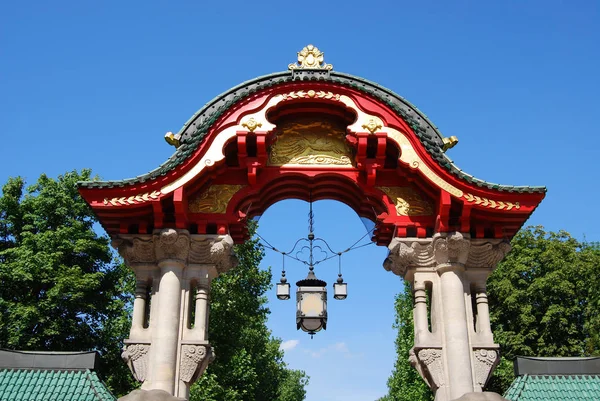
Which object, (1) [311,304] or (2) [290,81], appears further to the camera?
(2) [290,81]

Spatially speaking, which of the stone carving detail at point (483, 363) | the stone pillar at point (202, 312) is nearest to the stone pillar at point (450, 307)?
the stone carving detail at point (483, 363)

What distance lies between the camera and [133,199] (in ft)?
38.5

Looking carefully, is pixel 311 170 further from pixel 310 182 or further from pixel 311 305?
pixel 311 305

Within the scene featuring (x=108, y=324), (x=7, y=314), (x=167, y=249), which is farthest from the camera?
(x=108, y=324)

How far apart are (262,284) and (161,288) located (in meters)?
22.9

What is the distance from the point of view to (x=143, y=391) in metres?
10.3

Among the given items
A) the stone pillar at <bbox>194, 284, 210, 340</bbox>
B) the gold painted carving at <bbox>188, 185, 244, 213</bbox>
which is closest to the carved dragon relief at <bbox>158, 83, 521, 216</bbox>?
the gold painted carving at <bbox>188, 185, 244, 213</bbox>

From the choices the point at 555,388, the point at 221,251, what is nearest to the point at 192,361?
the point at 221,251

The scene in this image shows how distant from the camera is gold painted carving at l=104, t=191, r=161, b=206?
38.3 feet

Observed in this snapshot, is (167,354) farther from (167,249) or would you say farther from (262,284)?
(262,284)

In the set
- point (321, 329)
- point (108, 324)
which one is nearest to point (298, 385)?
point (108, 324)

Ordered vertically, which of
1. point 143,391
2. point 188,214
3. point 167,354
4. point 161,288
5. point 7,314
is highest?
point 7,314

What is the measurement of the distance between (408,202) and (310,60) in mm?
3560

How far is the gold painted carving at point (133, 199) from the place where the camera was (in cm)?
1168
